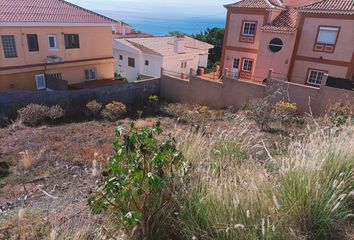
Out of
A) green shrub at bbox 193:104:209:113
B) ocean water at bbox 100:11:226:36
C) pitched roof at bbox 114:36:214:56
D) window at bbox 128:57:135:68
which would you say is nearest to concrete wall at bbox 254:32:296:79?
green shrub at bbox 193:104:209:113

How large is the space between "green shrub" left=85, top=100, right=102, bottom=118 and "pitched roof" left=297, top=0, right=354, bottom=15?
43.9ft

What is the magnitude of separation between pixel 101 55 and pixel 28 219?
18805 millimetres

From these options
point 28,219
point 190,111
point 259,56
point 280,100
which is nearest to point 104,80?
point 190,111

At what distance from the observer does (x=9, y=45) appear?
52.4ft

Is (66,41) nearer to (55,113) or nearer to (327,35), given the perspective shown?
(55,113)

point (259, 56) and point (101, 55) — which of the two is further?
point (101, 55)

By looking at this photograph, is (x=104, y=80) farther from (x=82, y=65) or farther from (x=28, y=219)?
(x=28, y=219)

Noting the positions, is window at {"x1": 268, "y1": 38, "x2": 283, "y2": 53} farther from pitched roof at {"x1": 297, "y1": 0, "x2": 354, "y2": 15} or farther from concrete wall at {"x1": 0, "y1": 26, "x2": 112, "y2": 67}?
concrete wall at {"x1": 0, "y1": 26, "x2": 112, "y2": 67}

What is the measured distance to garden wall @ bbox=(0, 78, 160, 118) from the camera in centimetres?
1342

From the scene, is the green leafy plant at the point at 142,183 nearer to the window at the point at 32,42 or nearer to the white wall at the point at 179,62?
the window at the point at 32,42

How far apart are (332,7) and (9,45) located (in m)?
18.7

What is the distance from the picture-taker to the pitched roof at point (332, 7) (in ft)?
52.6

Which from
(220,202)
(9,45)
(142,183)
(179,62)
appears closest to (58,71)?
(9,45)

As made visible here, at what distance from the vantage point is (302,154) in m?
3.29
